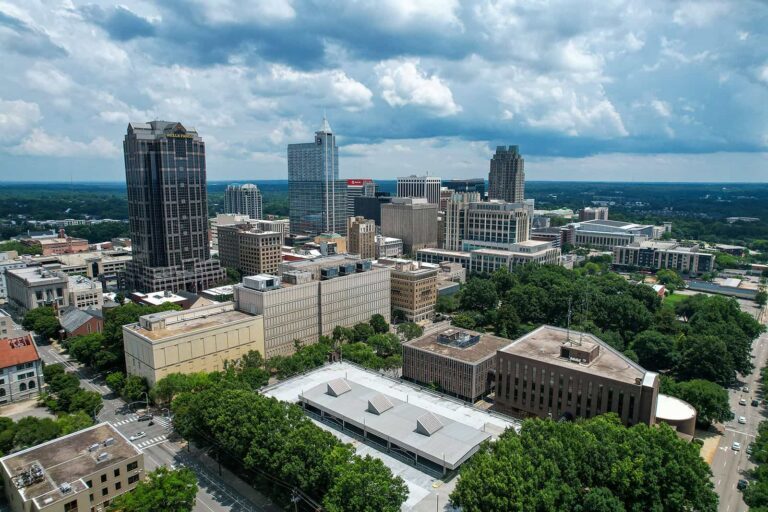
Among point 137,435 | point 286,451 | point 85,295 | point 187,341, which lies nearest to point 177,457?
point 137,435

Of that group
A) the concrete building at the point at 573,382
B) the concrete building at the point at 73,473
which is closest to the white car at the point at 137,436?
the concrete building at the point at 73,473

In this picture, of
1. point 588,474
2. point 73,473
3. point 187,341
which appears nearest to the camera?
point 588,474

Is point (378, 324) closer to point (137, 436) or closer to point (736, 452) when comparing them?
point (137, 436)

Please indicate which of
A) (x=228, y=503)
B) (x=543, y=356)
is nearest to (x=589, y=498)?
(x=543, y=356)

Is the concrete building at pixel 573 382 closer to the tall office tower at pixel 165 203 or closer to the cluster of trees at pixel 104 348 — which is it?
the cluster of trees at pixel 104 348

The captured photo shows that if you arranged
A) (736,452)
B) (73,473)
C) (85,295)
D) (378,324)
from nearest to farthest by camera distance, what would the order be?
1. (73,473)
2. (736,452)
3. (378,324)
4. (85,295)

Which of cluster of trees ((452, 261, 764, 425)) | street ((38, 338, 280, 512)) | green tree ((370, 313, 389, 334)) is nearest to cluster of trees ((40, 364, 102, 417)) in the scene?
street ((38, 338, 280, 512))

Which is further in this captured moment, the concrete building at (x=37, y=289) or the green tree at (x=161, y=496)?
the concrete building at (x=37, y=289)
